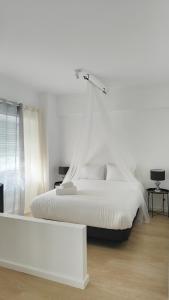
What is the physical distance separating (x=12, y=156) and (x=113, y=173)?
6.70 feet

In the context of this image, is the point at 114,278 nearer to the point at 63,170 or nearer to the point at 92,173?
the point at 92,173

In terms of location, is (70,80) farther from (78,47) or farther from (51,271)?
(51,271)

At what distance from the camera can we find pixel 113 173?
472cm

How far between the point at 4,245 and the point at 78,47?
2585 mm

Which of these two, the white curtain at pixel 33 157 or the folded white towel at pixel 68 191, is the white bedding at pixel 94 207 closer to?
the folded white towel at pixel 68 191

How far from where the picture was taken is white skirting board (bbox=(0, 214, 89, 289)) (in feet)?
7.79

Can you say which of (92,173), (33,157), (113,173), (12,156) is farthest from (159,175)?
(12,156)

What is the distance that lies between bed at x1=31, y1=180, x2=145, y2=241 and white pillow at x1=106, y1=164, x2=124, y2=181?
715mm

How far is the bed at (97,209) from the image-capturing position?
3.11 m

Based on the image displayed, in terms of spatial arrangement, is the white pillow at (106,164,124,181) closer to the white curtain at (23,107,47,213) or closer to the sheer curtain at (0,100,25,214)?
the white curtain at (23,107,47,213)

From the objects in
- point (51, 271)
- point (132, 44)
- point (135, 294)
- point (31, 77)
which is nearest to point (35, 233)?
point (51, 271)

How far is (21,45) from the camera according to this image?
283 cm

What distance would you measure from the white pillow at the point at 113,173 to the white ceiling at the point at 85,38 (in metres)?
1.79

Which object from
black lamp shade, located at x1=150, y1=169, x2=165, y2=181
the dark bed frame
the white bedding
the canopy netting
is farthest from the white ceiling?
the dark bed frame
